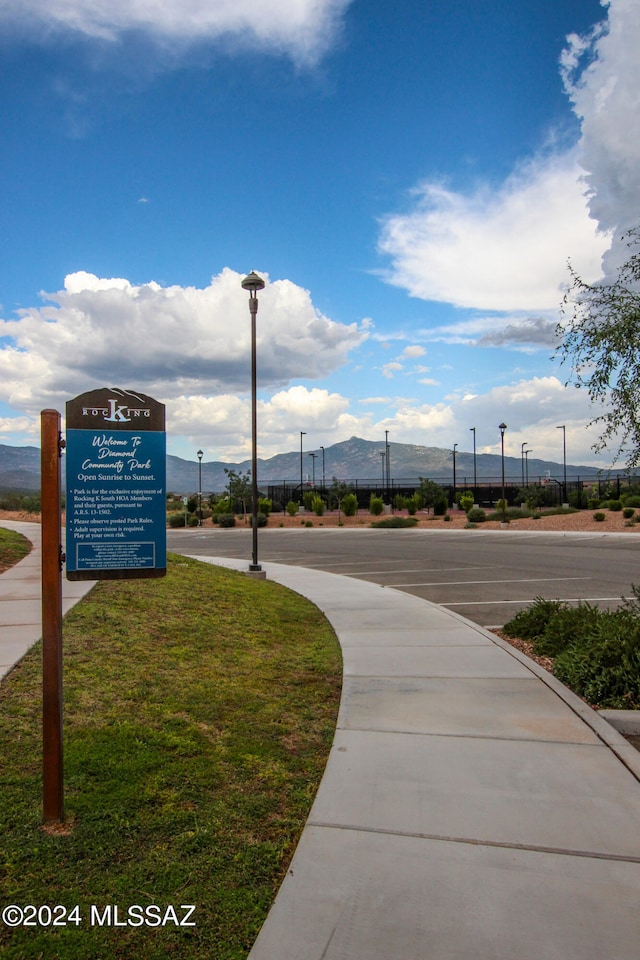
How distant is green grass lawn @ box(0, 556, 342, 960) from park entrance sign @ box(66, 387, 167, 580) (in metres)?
1.20

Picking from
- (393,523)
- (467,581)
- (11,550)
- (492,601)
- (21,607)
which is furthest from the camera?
(393,523)

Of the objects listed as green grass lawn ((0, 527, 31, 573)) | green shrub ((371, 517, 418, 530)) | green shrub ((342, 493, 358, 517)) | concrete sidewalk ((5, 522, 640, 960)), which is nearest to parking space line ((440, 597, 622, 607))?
concrete sidewalk ((5, 522, 640, 960))

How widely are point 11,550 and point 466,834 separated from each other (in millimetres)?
13020

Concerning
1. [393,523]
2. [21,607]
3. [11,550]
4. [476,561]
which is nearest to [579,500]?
[393,523]

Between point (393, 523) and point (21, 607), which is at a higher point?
point (21, 607)

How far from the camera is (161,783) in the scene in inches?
155

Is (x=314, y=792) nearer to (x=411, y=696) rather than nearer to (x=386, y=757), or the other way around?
(x=386, y=757)

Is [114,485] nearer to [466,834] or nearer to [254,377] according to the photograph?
[466,834]

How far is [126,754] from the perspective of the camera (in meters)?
4.28

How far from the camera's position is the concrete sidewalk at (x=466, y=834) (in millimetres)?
2686

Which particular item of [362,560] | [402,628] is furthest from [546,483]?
[402,628]

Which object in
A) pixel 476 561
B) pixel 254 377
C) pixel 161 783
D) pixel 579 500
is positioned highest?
pixel 254 377

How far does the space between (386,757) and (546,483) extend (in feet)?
173

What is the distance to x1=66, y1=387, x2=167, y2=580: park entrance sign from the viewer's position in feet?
12.8
